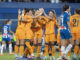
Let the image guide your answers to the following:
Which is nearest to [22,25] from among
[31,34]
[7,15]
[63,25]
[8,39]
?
[31,34]

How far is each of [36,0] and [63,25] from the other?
751 inches

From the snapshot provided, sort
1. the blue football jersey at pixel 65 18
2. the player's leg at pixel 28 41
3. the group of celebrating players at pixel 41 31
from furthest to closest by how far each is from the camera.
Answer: the player's leg at pixel 28 41 → the group of celebrating players at pixel 41 31 → the blue football jersey at pixel 65 18

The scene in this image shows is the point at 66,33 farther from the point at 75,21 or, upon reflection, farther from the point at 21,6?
the point at 21,6

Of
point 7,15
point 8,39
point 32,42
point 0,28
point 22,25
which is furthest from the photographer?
point 7,15

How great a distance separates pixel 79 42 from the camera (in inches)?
494

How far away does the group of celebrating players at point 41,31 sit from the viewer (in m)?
10.7

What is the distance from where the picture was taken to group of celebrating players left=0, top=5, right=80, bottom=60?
35.0ft

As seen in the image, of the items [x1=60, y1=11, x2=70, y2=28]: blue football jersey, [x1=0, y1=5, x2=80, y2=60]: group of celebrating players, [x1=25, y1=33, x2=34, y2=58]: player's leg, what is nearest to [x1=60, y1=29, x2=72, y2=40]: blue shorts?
[x1=0, y1=5, x2=80, y2=60]: group of celebrating players

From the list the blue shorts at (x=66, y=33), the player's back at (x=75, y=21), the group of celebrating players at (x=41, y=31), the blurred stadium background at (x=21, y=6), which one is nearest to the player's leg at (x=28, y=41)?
the group of celebrating players at (x=41, y=31)

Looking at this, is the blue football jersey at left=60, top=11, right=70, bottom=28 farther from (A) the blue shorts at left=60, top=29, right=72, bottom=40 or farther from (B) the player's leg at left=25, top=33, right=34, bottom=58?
(B) the player's leg at left=25, top=33, right=34, bottom=58

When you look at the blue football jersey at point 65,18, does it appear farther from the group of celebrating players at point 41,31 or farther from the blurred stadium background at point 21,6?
the blurred stadium background at point 21,6

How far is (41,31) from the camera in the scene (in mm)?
11781

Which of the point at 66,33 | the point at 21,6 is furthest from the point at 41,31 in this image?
the point at 21,6

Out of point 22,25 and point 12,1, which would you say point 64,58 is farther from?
point 12,1
